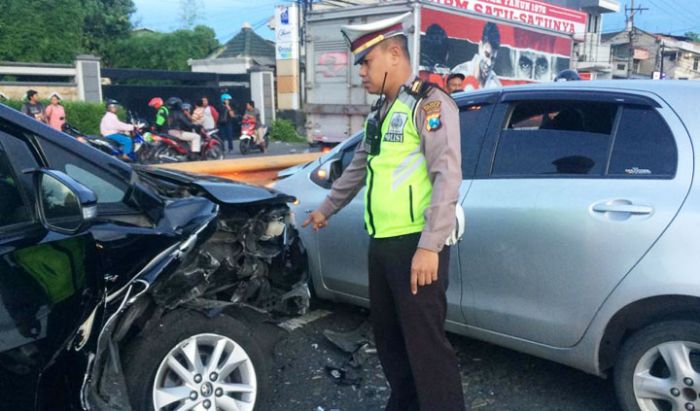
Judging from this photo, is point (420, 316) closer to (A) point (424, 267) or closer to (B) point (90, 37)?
(A) point (424, 267)

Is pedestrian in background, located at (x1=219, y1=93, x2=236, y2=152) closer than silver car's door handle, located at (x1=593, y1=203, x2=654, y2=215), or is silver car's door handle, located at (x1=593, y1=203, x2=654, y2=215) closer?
silver car's door handle, located at (x1=593, y1=203, x2=654, y2=215)

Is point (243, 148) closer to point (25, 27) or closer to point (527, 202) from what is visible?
point (25, 27)

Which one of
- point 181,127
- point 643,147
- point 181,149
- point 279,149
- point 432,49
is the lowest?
point 279,149

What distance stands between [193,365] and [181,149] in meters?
11.3

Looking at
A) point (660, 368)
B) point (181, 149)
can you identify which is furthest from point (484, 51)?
point (660, 368)

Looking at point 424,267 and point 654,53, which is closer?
point 424,267

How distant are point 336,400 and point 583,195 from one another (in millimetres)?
1642

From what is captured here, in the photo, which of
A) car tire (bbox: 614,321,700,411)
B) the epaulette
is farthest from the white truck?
the epaulette

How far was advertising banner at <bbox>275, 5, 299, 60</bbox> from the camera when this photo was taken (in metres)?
28.6

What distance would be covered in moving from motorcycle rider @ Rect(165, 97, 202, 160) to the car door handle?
11.9m

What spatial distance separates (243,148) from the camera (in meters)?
18.2

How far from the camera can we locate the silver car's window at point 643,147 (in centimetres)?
289

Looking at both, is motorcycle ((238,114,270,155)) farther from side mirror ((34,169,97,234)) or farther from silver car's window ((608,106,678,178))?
side mirror ((34,169,97,234))

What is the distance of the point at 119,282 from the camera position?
2648 millimetres
